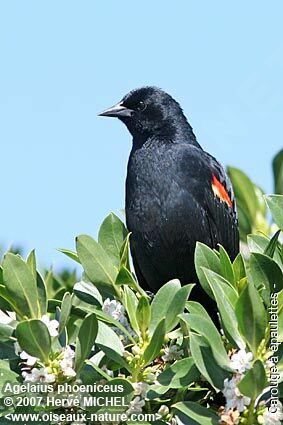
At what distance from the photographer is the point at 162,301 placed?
3.14 m

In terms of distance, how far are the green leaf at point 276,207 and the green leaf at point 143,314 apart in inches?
19.9

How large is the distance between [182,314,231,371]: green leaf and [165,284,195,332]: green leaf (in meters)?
0.13

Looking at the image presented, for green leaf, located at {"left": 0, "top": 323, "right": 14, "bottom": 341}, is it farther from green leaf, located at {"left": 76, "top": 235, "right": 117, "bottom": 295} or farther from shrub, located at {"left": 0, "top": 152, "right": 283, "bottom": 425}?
green leaf, located at {"left": 76, "top": 235, "right": 117, "bottom": 295}

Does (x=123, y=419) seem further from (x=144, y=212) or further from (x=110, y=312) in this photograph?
(x=144, y=212)

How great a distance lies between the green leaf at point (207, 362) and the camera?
283 cm

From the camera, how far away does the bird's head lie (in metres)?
5.21

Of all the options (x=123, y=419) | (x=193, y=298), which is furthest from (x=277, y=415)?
(x=193, y=298)

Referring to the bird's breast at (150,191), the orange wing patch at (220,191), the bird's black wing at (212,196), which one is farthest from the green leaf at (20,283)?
the orange wing patch at (220,191)

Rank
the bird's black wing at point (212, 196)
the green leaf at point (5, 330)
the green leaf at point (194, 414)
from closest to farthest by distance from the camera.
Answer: the green leaf at point (194, 414) → the green leaf at point (5, 330) → the bird's black wing at point (212, 196)

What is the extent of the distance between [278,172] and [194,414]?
256cm

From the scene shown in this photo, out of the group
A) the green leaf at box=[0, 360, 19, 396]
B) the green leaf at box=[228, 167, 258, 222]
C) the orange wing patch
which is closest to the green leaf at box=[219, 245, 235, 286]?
the green leaf at box=[0, 360, 19, 396]

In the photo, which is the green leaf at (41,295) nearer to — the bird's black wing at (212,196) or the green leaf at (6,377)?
the green leaf at (6,377)

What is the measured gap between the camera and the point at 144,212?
15.2ft

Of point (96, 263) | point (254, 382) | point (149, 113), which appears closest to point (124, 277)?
point (96, 263)
